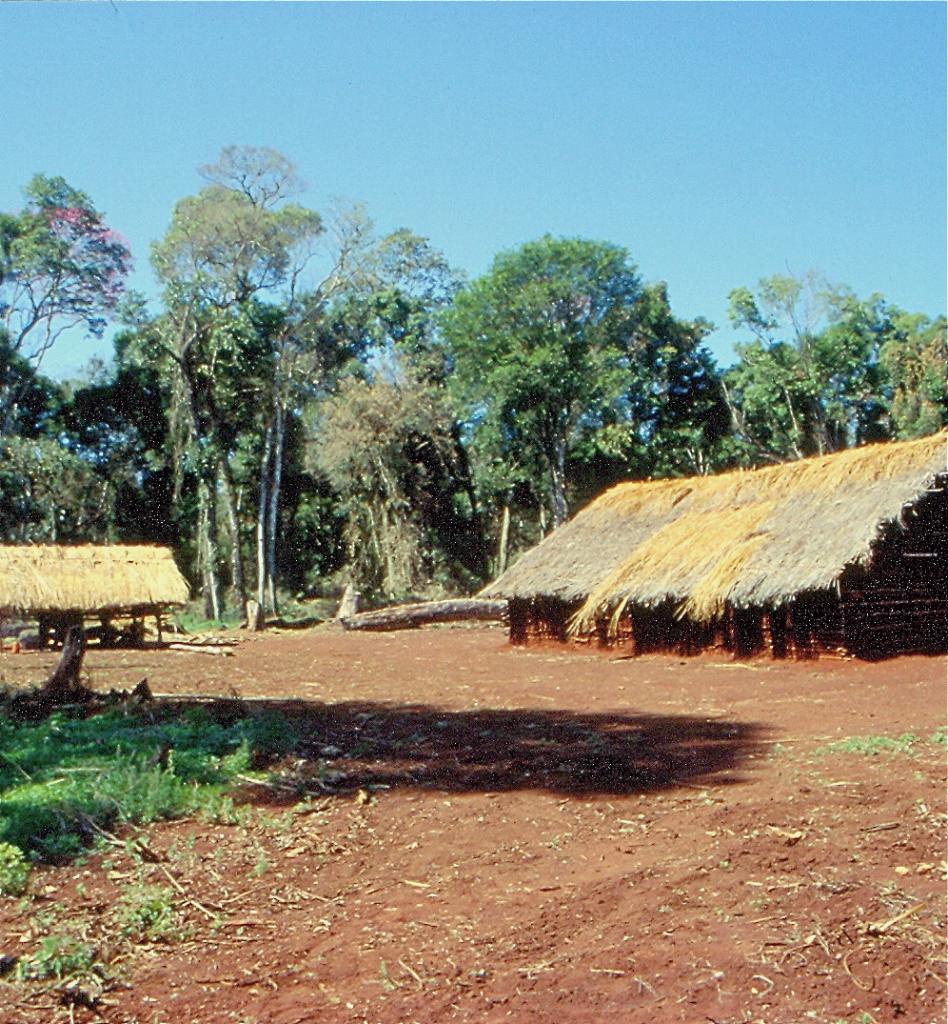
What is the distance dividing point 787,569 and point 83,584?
15.6m

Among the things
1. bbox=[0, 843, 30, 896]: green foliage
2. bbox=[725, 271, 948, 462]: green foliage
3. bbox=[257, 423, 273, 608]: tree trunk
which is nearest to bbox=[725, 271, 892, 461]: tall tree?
bbox=[725, 271, 948, 462]: green foliage

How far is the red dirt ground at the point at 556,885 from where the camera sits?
4.13 metres

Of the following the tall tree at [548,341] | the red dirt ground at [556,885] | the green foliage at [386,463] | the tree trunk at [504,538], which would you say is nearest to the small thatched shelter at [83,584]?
the green foliage at [386,463]

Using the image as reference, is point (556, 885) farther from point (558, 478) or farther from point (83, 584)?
point (558, 478)

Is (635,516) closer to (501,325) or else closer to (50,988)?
(501,325)

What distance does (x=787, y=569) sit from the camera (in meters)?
16.9

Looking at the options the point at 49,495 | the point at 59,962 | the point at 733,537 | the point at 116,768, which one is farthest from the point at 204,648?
the point at 59,962

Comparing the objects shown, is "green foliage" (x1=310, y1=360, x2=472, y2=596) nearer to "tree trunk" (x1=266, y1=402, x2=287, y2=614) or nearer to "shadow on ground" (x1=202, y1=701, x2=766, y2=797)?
"tree trunk" (x1=266, y1=402, x2=287, y2=614)

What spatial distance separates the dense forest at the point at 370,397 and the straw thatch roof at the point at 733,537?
1124 cm

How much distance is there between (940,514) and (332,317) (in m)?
23.4

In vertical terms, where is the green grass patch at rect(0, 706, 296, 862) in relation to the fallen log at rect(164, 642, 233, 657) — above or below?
below

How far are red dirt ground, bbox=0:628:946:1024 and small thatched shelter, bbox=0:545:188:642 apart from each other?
Answer: 15.3 m

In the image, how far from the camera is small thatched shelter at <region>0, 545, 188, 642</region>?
→ 2355 centimetres

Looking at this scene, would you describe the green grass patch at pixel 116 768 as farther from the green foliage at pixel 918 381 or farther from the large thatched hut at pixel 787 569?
the green foliage at pixel 918 381
